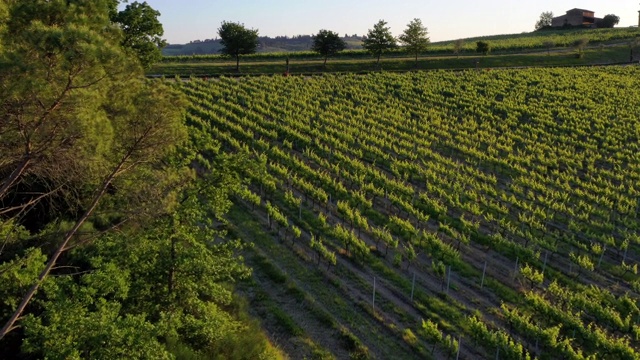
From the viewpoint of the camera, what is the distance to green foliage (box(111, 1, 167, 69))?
3888cm

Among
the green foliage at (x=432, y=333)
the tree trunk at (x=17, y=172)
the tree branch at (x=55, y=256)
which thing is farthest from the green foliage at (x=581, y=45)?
the tree trunk at (x=17, y=172)

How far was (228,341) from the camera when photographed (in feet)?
43.5

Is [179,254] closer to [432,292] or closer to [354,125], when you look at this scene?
[432,292]

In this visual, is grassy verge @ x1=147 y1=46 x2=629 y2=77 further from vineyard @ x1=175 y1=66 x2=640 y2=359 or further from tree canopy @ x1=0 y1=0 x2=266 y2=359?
tree canopy @ x1=0 y1=0 x2=266 y2=359

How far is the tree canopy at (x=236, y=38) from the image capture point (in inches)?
2552

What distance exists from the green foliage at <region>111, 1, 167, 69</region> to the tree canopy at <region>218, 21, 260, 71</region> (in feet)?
78.9

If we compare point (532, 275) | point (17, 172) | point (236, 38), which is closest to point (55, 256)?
point (17, 172)

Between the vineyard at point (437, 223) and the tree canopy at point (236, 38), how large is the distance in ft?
64.2

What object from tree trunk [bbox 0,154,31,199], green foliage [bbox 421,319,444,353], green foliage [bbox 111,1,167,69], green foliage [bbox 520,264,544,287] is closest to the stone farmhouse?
green foliage [bbox 111,1,167,69]

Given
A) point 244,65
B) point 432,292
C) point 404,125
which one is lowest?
point 432,292

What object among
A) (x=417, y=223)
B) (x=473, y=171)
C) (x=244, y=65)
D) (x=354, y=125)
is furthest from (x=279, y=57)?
(x=417, y=223)

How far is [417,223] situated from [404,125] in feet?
61.4

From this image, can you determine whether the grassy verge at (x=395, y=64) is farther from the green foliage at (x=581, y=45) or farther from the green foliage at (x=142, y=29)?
the green foliage at (x=142, y=29)

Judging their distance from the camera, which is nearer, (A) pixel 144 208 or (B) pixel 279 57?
(A) pixel 144 208
